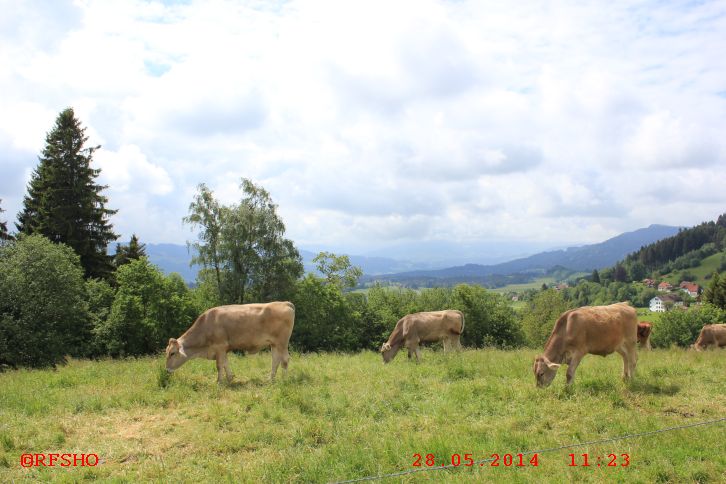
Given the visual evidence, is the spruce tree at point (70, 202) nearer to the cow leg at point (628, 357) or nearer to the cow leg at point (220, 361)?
the cow leg at point (220, 361)

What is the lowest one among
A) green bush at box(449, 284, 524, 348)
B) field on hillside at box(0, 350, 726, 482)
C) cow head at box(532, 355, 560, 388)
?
green bush at box(449, 284, 524, 348)

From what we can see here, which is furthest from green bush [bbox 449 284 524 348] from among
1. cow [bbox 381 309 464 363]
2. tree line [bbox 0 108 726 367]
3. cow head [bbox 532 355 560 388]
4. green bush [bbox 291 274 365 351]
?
cow head [bbox 532 355 560 388]

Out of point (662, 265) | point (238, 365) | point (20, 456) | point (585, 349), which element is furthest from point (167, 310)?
point (662, 265)

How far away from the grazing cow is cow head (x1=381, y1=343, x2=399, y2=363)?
358 inches

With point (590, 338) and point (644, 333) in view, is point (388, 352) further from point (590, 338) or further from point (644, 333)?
point (644, 333)

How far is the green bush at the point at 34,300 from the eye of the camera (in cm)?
2842

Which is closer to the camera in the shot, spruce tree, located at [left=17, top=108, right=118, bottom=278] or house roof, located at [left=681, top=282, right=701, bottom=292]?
spruce tree, located at [left=17, top=108, right=118, bottom=278]

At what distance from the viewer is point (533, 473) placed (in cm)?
740

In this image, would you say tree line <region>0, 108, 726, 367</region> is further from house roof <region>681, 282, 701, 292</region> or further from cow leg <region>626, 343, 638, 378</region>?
house roof <region>681, 282, 701, 292</region>

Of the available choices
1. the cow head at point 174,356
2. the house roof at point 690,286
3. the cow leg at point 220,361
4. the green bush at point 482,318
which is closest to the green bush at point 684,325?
the green bush at point 482,318

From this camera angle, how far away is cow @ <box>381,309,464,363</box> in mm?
21562

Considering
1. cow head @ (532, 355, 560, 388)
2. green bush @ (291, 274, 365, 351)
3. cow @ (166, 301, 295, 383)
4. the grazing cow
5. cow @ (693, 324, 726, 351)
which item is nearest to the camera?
cow head @ (532, 355, 560, 388)

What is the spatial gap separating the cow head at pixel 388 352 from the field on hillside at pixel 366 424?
5824 millimetres

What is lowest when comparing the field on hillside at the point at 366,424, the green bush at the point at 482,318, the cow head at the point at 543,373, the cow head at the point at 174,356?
the green bush at the point at 482,318
